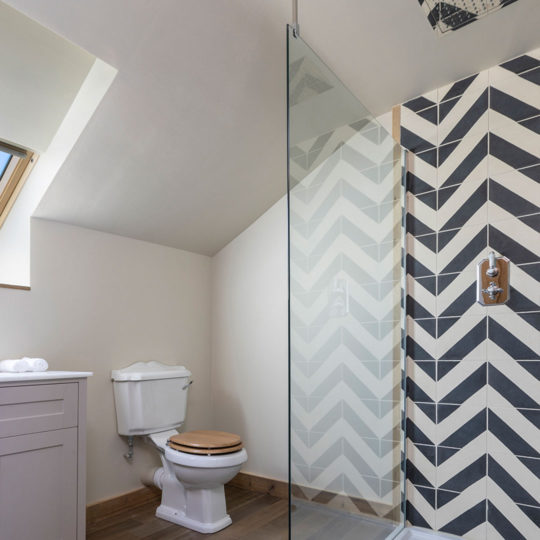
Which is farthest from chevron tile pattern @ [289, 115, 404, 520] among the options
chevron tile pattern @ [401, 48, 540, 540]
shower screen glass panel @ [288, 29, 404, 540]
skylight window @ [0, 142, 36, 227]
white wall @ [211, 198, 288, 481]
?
skylight window @ [0, 142, 36, 227]

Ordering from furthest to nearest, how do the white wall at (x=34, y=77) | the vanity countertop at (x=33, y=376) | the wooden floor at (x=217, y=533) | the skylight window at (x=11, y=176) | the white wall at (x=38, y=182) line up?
1. the skylight window at (x=11, y=176)
2. the wooden floor at (x=217, y=533)
3. the white wall at (x=38, y=182)
4. the white wall at (x=34, y=77)
5. the vanity countertop at (x=33, y=376)

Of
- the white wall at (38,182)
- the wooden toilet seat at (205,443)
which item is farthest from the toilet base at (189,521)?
the white wall at (38,182)

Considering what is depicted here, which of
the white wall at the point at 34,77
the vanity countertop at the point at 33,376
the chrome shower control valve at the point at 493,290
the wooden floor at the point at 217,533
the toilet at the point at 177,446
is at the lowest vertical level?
the wooden floor at the point at 217,533

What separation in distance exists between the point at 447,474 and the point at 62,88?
8.22 ft

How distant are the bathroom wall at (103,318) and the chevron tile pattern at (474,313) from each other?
152 cm

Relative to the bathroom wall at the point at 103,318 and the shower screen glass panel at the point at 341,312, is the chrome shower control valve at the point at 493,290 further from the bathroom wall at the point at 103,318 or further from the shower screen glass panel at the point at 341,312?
the bathroom wall at the point at 103,318

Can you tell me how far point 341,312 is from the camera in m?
1.78

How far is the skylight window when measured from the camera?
2500mm

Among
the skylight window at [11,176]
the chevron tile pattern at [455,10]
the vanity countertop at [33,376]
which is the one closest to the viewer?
the chevron tile pattern at [455,10]

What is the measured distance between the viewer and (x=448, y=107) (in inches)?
92.7

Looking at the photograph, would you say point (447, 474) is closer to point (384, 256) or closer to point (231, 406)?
point (384, 256)

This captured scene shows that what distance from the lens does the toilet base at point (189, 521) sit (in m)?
2.45

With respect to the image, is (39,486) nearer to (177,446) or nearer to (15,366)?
(15,366)

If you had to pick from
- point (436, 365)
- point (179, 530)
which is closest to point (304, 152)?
point (436, 365)
